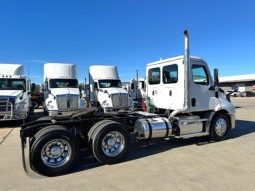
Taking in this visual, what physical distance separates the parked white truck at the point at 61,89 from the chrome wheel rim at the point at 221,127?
345 inches

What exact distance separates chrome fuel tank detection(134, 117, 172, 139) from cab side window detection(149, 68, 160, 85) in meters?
2.13

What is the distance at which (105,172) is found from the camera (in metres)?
5.76

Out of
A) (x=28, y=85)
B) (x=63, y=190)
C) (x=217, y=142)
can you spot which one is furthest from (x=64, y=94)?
(x=63, y=190)

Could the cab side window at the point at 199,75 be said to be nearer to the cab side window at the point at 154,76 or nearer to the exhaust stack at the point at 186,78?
the exhaust stack at the point at 186,78

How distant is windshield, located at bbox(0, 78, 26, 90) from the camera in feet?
48.1

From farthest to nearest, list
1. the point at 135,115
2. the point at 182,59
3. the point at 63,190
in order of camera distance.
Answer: the point at 182,59 < the point at 135,115 < the point at 63,190

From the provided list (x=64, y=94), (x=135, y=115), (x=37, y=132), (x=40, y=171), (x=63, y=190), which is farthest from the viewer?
(x=64, y=94)

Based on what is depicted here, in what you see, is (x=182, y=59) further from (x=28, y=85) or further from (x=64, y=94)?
(x=28, y=85)

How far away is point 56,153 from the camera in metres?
5.84

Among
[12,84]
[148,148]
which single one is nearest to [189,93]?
[148,148]

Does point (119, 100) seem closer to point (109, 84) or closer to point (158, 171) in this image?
point (109, 84)

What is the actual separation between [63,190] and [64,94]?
11.2 m

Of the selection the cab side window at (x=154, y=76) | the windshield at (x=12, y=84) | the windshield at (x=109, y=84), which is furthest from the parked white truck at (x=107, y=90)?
the cab side window at (x=154, y=76)

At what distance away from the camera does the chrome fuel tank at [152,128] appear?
285 inches
